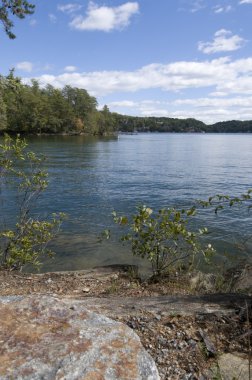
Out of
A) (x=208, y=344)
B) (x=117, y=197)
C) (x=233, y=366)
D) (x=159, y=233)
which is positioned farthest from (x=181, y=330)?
(x=117, y=197)

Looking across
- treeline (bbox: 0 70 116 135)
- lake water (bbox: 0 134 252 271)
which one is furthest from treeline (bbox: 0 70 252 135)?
lake water (bbox: 0 134 252 271)

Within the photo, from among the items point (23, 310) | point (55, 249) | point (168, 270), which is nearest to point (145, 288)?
point (168, 270)

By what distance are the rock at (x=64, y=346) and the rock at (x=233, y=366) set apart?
3.65ft

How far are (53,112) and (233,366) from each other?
115 m

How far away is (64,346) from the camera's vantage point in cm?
334

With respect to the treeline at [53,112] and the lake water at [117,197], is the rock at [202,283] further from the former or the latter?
the treeline at [53,112]

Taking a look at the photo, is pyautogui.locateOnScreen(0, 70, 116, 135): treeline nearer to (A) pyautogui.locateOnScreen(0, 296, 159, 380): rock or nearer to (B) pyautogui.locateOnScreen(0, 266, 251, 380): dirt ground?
(B) pyautogui.locateOnScreen(0, 266, 251, 380): dirt ground

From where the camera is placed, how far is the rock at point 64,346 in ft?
9.87

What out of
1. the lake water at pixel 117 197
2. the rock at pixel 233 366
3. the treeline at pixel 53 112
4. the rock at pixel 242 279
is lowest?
the lake water at pixel 117 197

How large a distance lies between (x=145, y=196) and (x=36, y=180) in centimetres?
1372

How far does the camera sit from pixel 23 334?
3.53 metres

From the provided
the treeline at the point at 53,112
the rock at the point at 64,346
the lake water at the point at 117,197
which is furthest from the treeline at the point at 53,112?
the rock at the point at 64,346

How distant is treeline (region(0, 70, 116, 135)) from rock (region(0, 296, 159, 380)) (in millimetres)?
98176

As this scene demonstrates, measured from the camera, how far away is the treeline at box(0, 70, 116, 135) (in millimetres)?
106188
